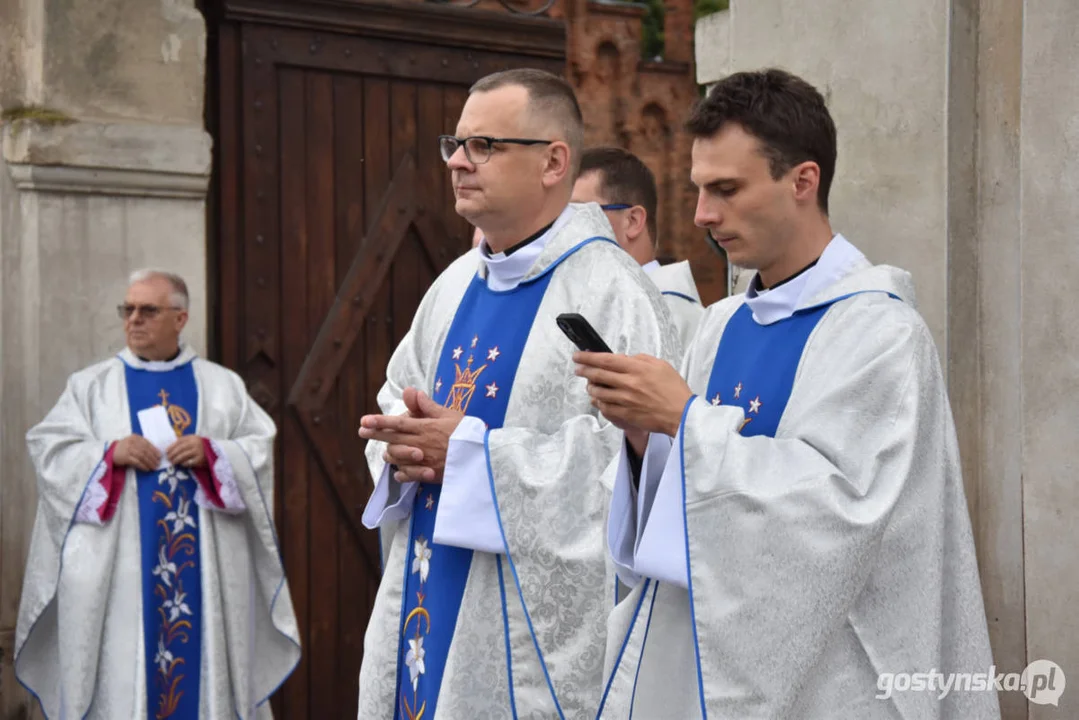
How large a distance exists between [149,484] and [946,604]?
12.0 feet

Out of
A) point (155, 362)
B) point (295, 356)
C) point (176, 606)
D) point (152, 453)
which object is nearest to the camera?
point (152, 453)

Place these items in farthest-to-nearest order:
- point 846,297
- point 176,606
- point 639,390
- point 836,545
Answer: point 176,606
point 846,297
point 639,390
point 836,545

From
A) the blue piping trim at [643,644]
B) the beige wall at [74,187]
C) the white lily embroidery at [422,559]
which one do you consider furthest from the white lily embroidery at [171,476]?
the blue piping trim at [643,644]

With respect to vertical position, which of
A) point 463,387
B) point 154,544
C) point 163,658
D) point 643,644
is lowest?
point 163,658

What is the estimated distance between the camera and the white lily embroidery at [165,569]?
5.43 meters

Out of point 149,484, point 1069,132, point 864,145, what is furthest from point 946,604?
point 149,484

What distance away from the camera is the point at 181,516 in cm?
548

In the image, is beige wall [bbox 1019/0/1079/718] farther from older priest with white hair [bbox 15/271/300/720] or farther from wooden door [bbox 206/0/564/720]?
wooden door [bbox 206/0/564/720]

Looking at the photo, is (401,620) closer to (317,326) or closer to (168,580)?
(168,580)

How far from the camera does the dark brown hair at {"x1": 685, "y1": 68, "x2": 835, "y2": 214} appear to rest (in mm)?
2533

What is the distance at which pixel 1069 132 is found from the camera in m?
3.08

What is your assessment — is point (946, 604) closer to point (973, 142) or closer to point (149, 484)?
point (973, 142)

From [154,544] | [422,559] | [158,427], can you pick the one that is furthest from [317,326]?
[422,559]

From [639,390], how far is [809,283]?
39cm
